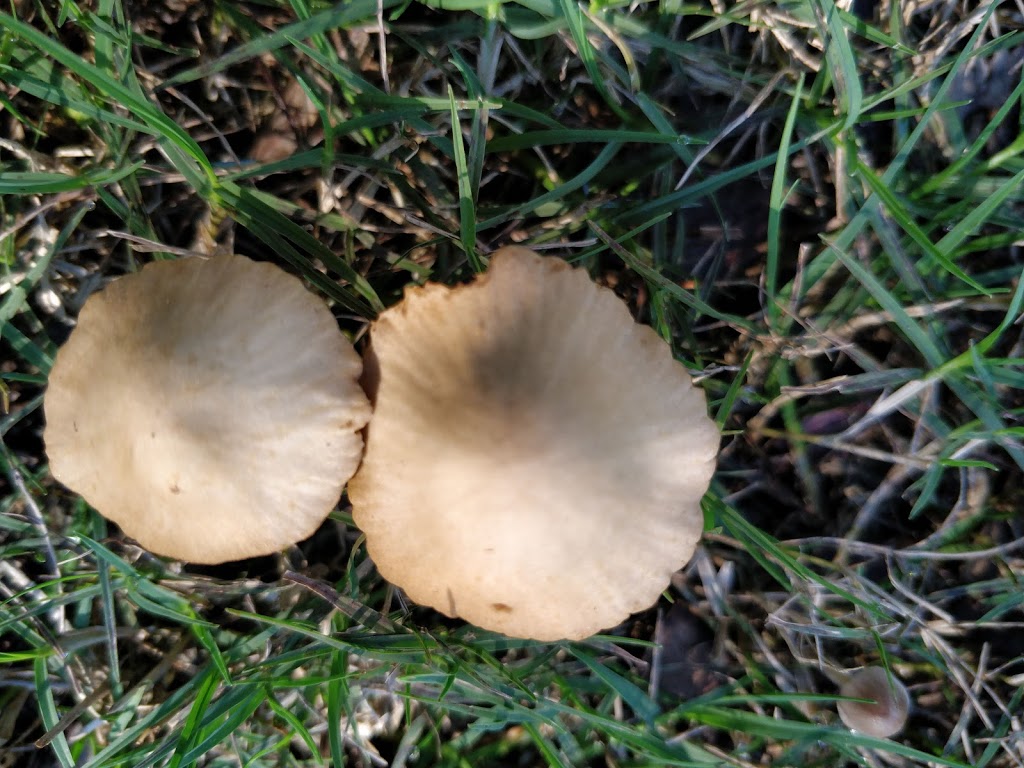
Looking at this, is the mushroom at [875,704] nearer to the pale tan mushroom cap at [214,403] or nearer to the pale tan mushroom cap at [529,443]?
the pale tan mushroom cap at [529,443]

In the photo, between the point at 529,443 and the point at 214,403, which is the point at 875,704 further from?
the point at 214,403

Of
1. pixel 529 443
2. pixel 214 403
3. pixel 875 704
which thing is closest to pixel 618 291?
pixel 529 443

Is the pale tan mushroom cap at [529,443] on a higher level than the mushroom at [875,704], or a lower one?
higher

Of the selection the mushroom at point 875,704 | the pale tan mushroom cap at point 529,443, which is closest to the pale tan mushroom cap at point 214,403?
the pale tan mushroom cap at point 529,443

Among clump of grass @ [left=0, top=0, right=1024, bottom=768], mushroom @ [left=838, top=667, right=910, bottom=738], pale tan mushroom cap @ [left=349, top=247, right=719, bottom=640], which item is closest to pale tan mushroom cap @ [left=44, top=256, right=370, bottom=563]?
pale tan mushroom cap @ [left=349, top=247, right=719, bottom=640]

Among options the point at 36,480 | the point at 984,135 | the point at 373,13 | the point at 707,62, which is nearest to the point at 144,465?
the point at 36,480

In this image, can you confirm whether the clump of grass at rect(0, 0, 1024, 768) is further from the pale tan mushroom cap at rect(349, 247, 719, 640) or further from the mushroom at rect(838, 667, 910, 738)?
the pale tan mushroom cap at rect(349, 247, 719, 640)

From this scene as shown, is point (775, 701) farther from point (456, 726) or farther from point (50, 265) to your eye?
point (50, 265)
